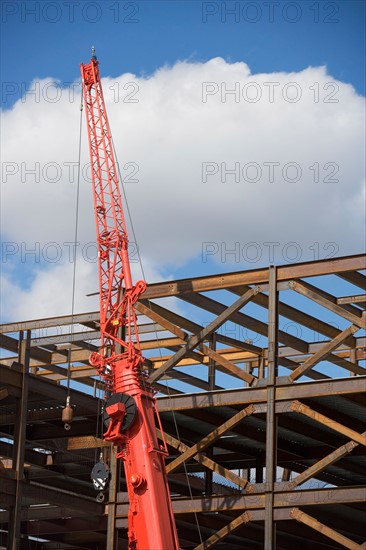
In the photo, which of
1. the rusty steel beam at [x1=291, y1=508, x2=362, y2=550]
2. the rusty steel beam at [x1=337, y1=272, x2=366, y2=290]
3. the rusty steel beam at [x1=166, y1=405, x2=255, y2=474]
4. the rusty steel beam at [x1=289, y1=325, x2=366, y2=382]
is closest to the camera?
the rusty steel beam at [x1=291, y1=508, x2=362, y2=550]

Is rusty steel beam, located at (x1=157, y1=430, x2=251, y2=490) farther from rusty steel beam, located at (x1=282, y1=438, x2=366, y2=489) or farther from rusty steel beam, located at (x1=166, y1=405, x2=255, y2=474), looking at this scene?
rusty steel beam, located at (x1=282, y1=438, x2=366, y2=489)

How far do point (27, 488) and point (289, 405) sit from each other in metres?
8.28

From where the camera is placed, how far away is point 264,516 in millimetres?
30062

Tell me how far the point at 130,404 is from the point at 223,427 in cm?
281

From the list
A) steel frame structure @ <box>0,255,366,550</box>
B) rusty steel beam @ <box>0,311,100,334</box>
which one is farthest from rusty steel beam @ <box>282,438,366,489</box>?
rusty steel beam @ <box>0,311,100,334</box>

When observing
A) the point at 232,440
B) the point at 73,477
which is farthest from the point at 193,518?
the point at 73,477

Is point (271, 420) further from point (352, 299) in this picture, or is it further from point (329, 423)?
point (352, 299)

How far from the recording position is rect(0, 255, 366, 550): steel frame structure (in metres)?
30.2

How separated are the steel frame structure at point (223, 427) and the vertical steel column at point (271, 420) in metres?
0.03

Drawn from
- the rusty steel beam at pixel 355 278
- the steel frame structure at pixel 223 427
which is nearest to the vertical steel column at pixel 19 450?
the steel frame structure at pixel 223 427

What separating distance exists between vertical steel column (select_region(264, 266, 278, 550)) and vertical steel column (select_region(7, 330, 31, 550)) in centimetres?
724

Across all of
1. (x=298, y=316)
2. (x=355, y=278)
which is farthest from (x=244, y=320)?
(x=355, y=278)

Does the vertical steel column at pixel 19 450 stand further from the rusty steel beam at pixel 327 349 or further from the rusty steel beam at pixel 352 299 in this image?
the rusty steel beam at pixel 352 299

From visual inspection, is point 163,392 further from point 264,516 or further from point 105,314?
point 264,516
